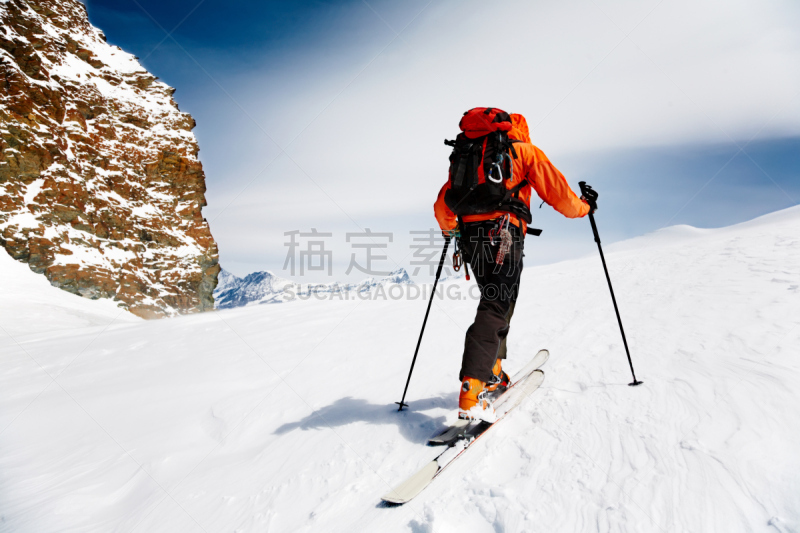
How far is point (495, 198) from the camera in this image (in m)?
2.96

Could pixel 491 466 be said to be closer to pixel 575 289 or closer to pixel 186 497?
pixel 186 497

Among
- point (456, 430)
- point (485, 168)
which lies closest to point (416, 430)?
point (456, 430)

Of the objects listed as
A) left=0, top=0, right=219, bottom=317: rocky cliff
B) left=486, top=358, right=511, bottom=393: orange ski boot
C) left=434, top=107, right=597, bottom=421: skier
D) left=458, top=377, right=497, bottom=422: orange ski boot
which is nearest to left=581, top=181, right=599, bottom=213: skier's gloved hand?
left=434, top=107, right=597, bottom=421: skier

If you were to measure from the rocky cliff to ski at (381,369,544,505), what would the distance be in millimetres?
58977

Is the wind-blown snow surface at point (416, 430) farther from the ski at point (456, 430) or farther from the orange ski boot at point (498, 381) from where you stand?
the orange ski boot at point (498, 381)

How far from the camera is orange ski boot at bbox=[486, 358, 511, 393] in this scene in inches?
130

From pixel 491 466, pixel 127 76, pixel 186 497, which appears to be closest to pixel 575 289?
pixel 491 466

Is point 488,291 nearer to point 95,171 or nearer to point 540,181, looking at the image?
point 540,181

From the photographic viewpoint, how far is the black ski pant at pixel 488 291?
2799 mm

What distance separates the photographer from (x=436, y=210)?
365 centimetres

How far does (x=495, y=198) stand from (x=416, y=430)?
1965mm

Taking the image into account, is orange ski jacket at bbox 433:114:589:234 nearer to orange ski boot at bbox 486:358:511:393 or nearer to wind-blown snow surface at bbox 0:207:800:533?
orange ski boot at bbox 486:358:511:393

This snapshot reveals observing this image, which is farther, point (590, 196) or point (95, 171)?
point (95, 171)

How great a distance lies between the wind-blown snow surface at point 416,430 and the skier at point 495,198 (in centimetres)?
81
